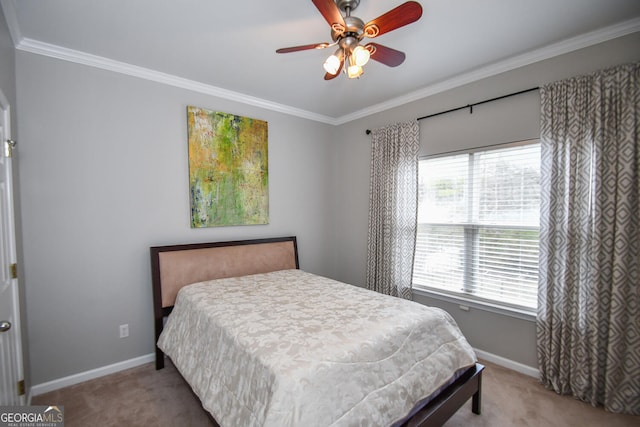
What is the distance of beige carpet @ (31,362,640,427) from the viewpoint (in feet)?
6.33

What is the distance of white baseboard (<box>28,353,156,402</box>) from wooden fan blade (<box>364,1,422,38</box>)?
10.8ft

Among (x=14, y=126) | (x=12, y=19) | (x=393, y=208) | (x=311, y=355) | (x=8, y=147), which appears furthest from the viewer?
(x=393, y=208)

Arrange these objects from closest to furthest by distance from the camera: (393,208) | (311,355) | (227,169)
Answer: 1. (311,355)
2. (227,169)
3. (393,208)

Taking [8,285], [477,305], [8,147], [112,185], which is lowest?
[477,305]

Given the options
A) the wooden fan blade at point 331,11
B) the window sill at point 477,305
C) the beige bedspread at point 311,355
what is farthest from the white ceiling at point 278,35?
the window sill at point 477,305

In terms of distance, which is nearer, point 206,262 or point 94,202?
point 94,202

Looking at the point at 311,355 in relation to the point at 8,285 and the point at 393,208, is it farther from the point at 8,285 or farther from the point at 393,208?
the point at 393,208

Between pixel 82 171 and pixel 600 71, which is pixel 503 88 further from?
pixel 82 171

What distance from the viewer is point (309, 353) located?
1418 mm

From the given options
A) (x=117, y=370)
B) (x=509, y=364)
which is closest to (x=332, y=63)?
(x=509, y=364)

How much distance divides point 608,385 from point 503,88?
2.47 meters

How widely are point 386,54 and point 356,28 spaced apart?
11.5 inches

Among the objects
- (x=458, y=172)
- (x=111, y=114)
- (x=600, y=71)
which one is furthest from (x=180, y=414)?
(x=600, y=71)

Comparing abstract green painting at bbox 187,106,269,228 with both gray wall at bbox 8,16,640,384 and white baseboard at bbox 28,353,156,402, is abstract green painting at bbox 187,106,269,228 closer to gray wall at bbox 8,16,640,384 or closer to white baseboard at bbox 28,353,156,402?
gray wall at bbox 8,16,640,384
